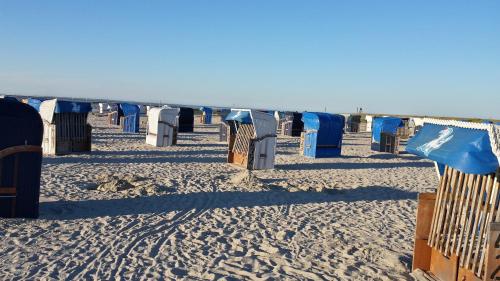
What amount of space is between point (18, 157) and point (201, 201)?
421 centimetres

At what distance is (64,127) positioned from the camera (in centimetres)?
1792

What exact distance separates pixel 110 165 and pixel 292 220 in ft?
28.5

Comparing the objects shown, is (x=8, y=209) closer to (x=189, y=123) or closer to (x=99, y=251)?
(x=99, y=251)

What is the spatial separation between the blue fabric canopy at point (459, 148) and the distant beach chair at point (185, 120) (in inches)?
1100

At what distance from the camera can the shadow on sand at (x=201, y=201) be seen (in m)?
9.04

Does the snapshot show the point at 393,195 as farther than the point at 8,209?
Yes

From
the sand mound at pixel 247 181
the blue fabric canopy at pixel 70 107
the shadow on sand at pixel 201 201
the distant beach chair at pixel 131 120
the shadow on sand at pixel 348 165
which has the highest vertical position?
the blue fabric canopy at pixel 70 107

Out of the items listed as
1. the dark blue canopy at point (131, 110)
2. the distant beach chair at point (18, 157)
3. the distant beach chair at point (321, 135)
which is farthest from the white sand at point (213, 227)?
the dark blue canopy at point (131, 110)

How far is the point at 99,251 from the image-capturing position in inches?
266

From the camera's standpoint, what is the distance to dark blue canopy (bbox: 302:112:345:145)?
20.1 m

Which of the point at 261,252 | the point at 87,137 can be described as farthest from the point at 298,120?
the point at 261,252

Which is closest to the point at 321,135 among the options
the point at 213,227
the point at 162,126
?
the point at 162,126

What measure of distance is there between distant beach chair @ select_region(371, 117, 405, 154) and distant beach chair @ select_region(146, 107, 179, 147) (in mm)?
11453

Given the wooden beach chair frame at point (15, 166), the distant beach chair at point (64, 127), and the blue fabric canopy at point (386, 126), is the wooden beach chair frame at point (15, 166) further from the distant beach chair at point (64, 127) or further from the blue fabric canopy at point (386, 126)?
the blue fabric canopy at point (386, 126)
